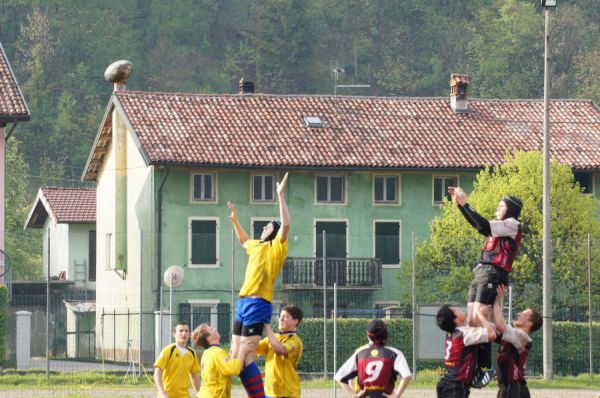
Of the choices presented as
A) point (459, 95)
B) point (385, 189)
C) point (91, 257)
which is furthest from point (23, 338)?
point (91, 257)

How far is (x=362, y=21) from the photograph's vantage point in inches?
5733

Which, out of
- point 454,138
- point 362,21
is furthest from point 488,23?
point 454,138

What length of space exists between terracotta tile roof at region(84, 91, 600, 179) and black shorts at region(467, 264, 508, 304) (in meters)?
35.6

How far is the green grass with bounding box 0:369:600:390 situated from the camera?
35594mm

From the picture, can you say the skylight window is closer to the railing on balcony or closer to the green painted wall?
the green painted wall

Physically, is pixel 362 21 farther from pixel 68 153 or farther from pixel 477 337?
pixel 477 337

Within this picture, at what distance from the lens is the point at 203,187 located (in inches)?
2235

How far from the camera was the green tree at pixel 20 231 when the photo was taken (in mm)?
83438

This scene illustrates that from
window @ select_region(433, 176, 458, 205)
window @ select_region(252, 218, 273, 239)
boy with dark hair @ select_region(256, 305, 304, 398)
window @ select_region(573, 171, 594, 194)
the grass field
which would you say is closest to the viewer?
boy with dark hair @ select_region(256, 305, 304, 398)

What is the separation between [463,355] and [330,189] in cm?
3869

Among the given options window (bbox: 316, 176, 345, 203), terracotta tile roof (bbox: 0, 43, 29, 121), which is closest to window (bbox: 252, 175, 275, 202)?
window (bbox: 316, 176, 345, 203)

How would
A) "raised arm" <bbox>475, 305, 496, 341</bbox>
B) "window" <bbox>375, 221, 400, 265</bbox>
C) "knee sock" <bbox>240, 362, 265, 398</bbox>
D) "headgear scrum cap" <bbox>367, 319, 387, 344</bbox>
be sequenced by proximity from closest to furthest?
1. "headgear scrum cap" <bbox>367, 319, 387, 344</bbox>
2. "raised arm" <bbox>475, 305, 496, 341</bbox>
3. "knee sock" <bbox>240, 362, 265, 398</bbox>
4. "window" <bbox>375, 221, 400, 265</bbox>

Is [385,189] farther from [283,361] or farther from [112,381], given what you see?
[283,361]

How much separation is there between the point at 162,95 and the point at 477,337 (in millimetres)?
41930
